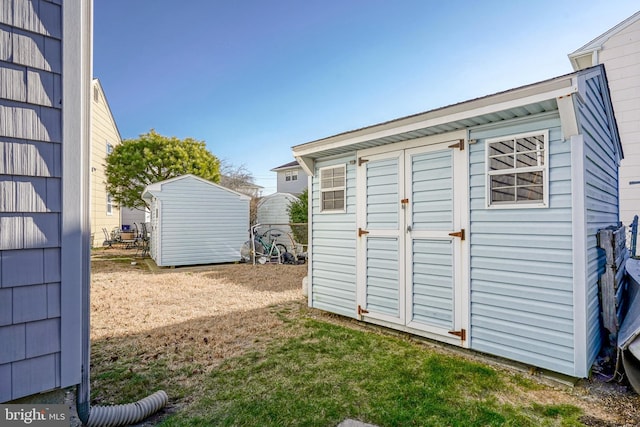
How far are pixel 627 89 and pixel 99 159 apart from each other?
61.5 ft

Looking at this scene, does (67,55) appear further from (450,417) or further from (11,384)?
(450,417)

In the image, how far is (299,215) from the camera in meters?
13.7

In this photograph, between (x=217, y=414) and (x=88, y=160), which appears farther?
(x=217, y=414)

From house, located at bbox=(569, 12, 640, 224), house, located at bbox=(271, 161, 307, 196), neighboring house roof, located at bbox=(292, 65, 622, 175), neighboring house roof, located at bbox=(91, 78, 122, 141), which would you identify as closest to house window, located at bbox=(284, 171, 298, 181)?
house, located at bbox=(271, 161, 307, 196)

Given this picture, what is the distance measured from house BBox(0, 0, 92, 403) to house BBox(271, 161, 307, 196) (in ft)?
64.9

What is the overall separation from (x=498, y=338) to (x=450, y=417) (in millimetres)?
1302

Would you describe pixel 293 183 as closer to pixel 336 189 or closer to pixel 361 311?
pixel 336 189

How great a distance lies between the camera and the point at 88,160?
203 centimetres

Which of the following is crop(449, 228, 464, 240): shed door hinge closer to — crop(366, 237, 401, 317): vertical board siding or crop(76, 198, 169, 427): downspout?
crop(366, 237, 401, 317): vertical board siding

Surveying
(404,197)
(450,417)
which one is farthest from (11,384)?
(404,197)

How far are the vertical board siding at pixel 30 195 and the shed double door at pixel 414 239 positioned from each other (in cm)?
339

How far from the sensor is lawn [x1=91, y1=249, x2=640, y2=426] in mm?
2350

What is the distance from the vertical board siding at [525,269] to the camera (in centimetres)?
289

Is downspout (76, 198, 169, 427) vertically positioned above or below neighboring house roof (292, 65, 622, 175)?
below
